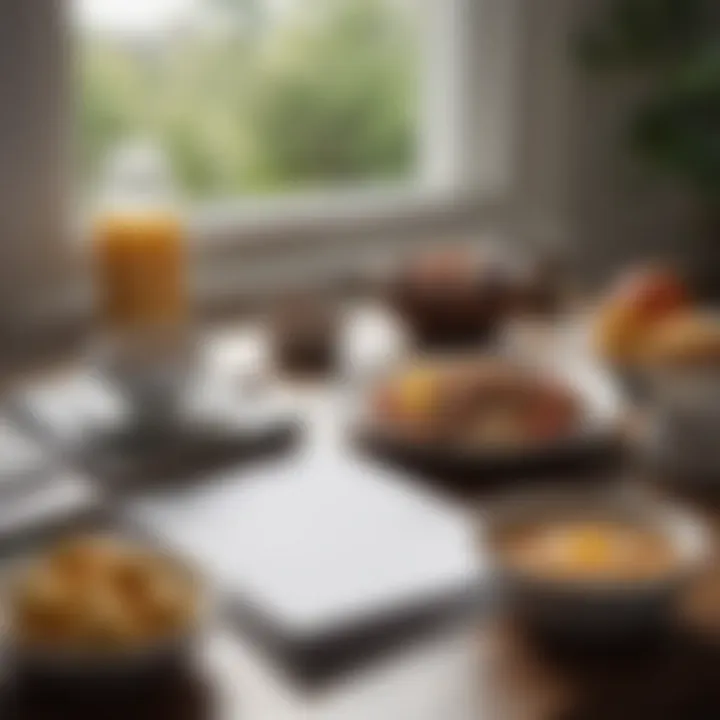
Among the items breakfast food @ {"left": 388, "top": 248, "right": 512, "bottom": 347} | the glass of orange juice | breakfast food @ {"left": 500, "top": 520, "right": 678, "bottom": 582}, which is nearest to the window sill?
the glass of orange juice

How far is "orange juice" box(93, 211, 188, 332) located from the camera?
124cm

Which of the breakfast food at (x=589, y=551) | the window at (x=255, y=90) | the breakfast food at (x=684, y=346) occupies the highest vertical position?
the window at (x=255, y=90)

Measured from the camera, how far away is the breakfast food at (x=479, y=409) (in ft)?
3.07

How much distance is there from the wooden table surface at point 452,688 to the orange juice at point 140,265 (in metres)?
0.61

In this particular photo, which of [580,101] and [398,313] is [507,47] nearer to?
[580,101]

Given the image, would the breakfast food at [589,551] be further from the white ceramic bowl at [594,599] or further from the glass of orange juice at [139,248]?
the glass of orange juice at [139,248]

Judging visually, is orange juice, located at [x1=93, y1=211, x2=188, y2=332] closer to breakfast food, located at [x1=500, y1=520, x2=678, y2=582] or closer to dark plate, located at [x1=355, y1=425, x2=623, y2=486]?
dark plate, located at [x1=355, y1=425, x2=623, y2=486]

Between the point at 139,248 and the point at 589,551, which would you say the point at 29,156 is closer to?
the point at 139,248

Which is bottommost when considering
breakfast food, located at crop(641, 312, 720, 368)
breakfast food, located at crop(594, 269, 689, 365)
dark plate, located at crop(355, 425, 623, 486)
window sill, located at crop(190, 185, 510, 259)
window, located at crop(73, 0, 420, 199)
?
dark plate, located at crop(355, 425, 623, 486)

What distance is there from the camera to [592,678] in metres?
0.65

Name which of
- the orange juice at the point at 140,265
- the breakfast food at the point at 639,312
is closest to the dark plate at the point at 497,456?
the breakfast food at the point at 639,312

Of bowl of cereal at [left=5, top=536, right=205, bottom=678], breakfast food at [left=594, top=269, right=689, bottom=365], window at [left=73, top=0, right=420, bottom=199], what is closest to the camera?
bowl of cereal at [left=5, top=536, right=205, bottom=678]

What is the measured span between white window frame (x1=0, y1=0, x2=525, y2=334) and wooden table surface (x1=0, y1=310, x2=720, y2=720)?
79cm

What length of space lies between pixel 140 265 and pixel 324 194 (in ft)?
1.48
